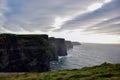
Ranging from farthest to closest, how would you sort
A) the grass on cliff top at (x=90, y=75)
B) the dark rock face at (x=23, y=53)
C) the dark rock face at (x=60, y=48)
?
the dark rock face at (x=60, y=48)
the dark rock face at (x=23, y=53)
the grass on cliff top at (x=90, y=75)

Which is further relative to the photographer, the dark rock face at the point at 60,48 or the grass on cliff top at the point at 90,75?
the dark rock face at the point at 60,48

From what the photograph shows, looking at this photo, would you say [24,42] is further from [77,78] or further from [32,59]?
[77,78]

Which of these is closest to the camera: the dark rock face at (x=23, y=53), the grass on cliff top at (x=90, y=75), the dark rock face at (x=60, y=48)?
the grass on cliff top at (x=90, y=75)

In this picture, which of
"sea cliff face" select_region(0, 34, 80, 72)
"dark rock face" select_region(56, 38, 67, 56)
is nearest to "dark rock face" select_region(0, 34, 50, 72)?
"sea cliff face" select_region(0, 34, 80, 72)

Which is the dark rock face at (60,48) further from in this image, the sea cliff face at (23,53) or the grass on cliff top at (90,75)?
the grass on cliff top at (90,75)

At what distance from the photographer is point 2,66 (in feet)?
285

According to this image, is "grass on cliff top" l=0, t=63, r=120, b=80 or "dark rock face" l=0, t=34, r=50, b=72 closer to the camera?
"grass on cliff top" l=0, t=63, r=120, b=80

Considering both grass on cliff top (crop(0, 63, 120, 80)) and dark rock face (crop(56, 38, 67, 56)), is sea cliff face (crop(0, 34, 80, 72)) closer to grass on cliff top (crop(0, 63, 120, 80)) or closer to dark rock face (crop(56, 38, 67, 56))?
grass on cliff top (crop(0, 63, 120, 80))

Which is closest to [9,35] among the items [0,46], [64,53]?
[0,46]

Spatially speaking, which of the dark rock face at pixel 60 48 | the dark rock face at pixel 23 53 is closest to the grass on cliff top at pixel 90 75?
the dark rock face at pixel 23 53

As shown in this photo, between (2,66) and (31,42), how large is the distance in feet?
64.1

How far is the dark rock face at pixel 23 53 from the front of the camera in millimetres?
87875

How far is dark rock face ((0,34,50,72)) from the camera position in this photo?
87875 mm

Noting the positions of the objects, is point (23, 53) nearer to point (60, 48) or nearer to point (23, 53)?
point (23, 53)
